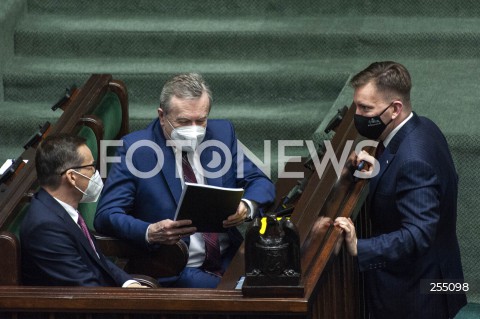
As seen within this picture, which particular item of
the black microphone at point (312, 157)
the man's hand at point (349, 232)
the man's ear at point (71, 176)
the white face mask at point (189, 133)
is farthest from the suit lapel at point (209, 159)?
the man's hand at point (349, 232)

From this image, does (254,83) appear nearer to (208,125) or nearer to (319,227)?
(208,125)

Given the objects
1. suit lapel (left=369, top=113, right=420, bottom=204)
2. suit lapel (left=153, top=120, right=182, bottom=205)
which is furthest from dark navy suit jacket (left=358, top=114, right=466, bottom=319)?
suit lapel (left=153, top=120, right=182, bottom=205)

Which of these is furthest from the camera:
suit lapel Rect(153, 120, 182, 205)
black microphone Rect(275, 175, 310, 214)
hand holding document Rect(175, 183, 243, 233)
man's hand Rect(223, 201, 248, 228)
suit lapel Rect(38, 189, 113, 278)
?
black microphone Rect(275, 175, 310, 214)

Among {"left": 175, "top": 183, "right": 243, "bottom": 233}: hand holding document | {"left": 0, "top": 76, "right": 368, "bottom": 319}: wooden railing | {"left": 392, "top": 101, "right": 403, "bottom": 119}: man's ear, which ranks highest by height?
{"left": 392, "top": 101, "right": 403, "bottom": 119}: man's ear

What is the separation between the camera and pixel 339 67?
7754mm

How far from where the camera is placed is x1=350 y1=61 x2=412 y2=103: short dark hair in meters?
5.41

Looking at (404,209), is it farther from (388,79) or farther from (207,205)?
(207,205)

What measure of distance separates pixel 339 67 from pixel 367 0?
586mm

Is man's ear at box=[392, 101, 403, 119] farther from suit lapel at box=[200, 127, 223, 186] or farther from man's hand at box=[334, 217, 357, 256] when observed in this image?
suit lapel at box=[200, 127, 223, 186]

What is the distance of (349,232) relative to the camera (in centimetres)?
500

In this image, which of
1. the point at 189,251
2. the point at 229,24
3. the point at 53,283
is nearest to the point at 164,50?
the point at 229,24

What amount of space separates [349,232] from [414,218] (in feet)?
0.95

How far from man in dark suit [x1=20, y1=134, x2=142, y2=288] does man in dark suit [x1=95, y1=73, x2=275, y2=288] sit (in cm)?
39

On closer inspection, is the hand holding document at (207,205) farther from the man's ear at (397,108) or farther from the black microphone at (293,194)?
the man's ear at (397,108)
